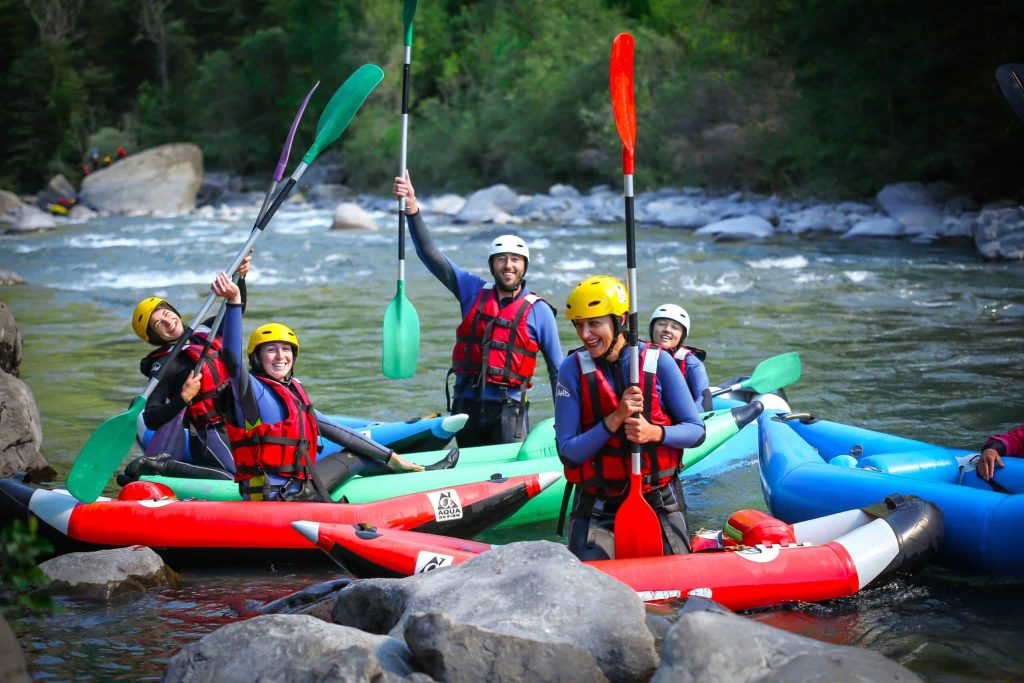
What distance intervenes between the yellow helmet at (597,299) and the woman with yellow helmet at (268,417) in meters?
1.09

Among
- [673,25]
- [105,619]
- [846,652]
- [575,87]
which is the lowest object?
[105,619]

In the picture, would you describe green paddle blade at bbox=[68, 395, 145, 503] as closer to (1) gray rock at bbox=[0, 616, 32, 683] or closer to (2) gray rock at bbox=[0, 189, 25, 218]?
(1) gray rock at bbox=[0, 616, 32, 683]

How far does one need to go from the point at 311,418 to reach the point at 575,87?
20.9m

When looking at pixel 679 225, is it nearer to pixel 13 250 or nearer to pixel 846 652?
pixel 13 250

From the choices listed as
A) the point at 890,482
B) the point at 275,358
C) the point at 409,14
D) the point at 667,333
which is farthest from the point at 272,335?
the point at 409,14

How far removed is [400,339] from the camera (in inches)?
216

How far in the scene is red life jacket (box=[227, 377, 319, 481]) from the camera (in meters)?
3.81

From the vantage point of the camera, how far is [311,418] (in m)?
3.89

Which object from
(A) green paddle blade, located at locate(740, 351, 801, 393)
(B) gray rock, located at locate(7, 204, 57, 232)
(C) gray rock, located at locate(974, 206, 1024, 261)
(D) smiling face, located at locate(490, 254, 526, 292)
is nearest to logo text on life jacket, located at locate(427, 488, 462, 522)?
(D) smiling face, located at locate(490, 254, 526, 292)

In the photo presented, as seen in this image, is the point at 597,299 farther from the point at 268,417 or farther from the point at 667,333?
the point at 667,333

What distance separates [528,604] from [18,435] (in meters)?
3.26

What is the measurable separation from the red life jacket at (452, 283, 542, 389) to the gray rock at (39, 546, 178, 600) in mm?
1506

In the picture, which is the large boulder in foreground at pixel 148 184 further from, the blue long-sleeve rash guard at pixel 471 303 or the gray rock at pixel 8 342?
the blue long-sleeve rash guard at pixel 471 303

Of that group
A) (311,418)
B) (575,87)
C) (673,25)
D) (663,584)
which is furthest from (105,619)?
(673,25)
